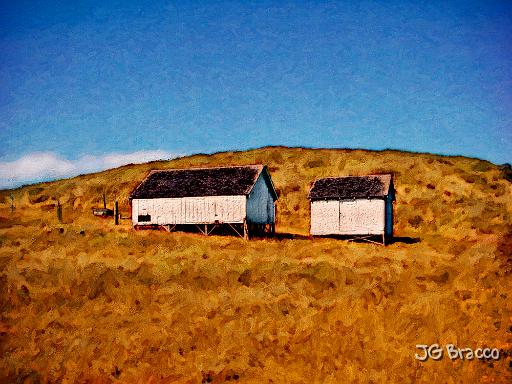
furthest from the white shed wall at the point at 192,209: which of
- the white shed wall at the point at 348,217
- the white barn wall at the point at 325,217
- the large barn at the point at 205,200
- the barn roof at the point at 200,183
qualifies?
the white shed wall at the point at 348,217

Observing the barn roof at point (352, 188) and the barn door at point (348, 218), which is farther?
the barn door at point (348, 218)

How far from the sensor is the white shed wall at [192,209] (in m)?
37.0

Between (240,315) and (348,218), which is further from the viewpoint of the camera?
(348,218)

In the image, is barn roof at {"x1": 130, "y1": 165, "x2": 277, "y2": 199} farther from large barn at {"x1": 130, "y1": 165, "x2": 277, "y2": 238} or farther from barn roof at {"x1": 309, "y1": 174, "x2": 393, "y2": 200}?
barn roof at {"x1": 309, "y1": 174, "x2": 393, "y2": 200}

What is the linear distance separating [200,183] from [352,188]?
10.2m

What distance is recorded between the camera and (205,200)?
123 ft

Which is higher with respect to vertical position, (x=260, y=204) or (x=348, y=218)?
(x=260, y=204)

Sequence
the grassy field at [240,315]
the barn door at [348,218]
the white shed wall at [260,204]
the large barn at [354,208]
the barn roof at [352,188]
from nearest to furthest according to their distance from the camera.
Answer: the grassy field at [240,315]
the large barn at [354,208]
the barn roof at [352,188]
the barn door at [348,218]
the white shed wall at [260,204]

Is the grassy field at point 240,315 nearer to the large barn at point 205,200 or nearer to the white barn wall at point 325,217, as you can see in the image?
the large barn at point 205,200

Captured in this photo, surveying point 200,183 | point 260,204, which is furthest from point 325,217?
point 200,183

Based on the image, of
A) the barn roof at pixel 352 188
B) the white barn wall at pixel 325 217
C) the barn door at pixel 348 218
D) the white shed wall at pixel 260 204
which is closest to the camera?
the barn roof at pixel 352 188

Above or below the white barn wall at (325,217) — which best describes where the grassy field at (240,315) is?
below

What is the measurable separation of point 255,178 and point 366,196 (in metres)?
7.35

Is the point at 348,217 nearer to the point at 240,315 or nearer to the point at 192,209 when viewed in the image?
the point at 192,209
